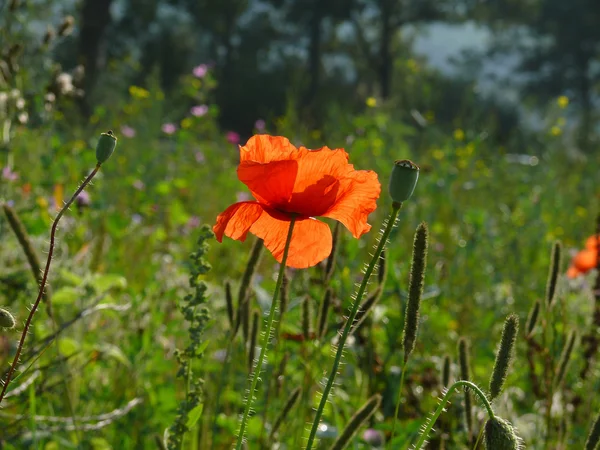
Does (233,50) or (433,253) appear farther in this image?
(233,50)

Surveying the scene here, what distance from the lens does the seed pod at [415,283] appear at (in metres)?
0.70

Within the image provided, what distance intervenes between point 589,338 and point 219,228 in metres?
1.07

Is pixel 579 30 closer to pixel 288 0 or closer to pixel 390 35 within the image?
pixel 390 35

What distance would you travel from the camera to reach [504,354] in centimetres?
71

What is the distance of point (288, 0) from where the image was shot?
25.4 meters

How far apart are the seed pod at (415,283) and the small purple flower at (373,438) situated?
583 millimetres

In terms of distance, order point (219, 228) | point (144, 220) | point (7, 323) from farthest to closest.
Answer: point (144, 220), point (219, 228), point (7, 323)

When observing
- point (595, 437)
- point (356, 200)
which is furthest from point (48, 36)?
point (595, 437)

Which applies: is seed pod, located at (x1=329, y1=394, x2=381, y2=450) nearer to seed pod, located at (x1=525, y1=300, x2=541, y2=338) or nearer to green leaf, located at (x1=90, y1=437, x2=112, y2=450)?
seed pod, located at (x1=525, y1=300, x2=541, y2=338)

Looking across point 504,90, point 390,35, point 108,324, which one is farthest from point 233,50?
point 108,324

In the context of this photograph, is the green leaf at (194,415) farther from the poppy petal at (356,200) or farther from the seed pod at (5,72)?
the seed pod at (5,72)

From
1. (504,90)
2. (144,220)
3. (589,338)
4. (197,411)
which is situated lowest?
(504,90)

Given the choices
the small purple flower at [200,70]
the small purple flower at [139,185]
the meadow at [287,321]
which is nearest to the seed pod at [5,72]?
the meadow at [287,321]

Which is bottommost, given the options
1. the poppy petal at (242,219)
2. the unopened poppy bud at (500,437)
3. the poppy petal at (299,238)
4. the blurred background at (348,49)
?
the blurred background at (348,49)
